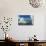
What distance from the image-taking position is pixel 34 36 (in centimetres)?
555

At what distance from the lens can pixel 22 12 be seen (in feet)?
18.4

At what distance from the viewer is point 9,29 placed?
554cm

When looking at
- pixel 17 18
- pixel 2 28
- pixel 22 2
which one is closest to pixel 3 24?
pixel 2 28

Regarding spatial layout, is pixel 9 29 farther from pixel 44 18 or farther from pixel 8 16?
pixel 44 18

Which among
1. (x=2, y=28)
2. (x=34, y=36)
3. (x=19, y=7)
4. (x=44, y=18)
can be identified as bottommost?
(x=34, y=36)

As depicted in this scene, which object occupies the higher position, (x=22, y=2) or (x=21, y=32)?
(x=22, y=2)

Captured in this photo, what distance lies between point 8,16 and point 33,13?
1022 mm

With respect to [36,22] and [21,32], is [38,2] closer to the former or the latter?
[36,22]

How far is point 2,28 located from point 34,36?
4.34ft

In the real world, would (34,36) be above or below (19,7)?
below

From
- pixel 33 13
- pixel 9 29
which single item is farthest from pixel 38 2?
pixel 9 29

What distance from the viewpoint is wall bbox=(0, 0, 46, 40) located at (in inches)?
218

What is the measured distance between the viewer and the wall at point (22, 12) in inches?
218

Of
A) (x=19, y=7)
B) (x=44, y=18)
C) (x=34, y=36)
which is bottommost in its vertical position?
(x=34, y=36)
